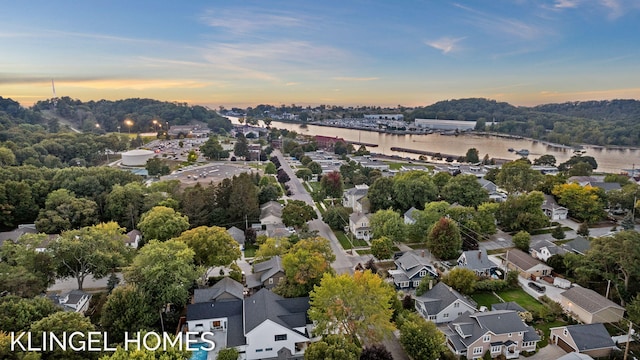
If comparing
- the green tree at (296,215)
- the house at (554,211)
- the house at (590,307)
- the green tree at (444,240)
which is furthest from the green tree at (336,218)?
the house at (554,211)

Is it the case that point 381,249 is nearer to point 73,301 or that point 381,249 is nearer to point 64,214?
point 73,301

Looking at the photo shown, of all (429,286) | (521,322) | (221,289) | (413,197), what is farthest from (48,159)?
(521,322)

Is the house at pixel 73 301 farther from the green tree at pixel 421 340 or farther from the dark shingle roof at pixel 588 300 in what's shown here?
the dark shingle roof at pixel 588 300

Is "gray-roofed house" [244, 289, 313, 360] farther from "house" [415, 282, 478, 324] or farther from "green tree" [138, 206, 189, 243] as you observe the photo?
"green tree" [138, 206, 189, 243]

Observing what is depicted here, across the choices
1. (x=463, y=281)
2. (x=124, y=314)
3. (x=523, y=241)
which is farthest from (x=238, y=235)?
(x=523, y=241)

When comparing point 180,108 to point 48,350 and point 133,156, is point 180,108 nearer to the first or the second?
point 133,156

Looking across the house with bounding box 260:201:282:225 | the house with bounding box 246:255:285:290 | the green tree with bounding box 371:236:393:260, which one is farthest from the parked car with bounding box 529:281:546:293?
the house with bounding box 260:201:282:225

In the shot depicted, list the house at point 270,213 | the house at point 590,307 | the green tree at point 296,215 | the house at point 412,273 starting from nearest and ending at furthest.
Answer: the house at point 590,307 → the house at point 412,273 → the green tree at point 296,215 → the house at point 270,213
